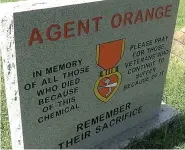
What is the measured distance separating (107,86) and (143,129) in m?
0.67

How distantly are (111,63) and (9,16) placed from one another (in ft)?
3.19

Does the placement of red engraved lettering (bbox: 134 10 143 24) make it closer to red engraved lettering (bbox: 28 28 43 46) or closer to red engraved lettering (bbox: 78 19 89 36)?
red engraved lettering (bbox: 78 19 89 36)

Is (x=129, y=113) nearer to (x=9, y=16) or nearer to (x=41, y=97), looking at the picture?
(x=41, y=97)

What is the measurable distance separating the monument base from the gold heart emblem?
0.43m

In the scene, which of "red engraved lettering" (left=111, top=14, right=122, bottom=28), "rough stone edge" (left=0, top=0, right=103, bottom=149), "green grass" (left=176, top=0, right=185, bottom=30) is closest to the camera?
"rough stone edge" (left=0, top=0, right=103, bottom=149)

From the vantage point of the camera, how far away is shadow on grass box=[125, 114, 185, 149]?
3174mm

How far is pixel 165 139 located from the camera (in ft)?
10.6

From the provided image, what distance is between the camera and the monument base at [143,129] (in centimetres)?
311

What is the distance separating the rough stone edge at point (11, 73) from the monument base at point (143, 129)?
82cm

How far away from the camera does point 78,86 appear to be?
2.68 metres

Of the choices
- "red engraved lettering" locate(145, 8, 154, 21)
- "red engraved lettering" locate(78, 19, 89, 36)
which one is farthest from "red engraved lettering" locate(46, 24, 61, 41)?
"red engraved lettering" locate(145, 8, 154, 21)

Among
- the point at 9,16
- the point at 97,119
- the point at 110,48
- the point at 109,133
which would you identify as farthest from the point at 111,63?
the point at 9,16

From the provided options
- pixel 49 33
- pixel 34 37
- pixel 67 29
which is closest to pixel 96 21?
pixel 67 29

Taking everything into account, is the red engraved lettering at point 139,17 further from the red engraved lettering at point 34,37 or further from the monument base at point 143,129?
the monument base at point 143,129
